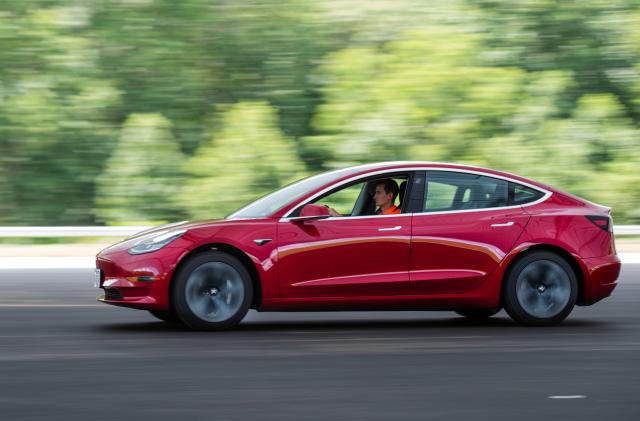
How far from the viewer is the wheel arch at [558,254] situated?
10508mm

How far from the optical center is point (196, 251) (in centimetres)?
1002

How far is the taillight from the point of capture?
1074 centimetres

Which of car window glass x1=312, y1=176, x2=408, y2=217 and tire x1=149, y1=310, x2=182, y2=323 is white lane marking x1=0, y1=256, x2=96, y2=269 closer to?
tire x1=149, y1=310, x2=182, y2=323

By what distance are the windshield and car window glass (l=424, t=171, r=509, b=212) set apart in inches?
24.9

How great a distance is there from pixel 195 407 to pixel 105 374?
53.0 inches

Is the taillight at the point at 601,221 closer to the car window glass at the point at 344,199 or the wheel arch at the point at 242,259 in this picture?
the car window glass at the point at 344,199

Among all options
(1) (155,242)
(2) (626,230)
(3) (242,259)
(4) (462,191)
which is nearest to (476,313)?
(4) (462,191)

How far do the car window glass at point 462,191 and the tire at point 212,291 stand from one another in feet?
5.67

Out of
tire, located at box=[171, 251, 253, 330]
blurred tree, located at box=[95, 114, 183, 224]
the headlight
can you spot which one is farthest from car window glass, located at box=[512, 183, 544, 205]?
blurred tree, located at box=[95, 114, 183, 224]

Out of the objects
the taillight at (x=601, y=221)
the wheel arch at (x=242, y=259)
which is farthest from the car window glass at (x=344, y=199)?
the taillight at (x=601, y=221)

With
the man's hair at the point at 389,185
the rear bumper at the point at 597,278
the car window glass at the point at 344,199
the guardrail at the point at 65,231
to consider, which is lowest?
the rear bumper at the point at 597,278

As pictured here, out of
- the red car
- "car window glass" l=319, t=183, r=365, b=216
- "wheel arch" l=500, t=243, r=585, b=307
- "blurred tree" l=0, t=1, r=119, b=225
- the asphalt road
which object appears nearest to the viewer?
the asphalt road

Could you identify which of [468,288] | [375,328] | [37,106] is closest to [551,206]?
[468,288]

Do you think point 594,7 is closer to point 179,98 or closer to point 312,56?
point 312,56
